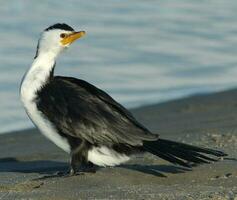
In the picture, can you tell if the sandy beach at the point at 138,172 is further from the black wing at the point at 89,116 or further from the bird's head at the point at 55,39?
the bird's head at the point at 55,39

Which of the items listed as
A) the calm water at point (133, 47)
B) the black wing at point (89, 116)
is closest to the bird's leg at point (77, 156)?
the black wing at point (89, 116)

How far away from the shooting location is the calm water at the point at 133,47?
15.6 m

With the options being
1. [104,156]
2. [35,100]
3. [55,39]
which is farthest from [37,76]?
[104,156]

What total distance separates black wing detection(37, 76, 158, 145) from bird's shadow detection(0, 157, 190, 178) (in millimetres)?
384

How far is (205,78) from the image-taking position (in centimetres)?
1633

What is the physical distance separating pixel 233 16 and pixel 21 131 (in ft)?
29.9

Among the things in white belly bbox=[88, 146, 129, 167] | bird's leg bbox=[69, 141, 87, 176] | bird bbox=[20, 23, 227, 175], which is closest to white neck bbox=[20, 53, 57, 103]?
bird bbox=[20, 23, 227, 175]

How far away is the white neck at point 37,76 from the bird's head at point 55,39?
5 centimetres

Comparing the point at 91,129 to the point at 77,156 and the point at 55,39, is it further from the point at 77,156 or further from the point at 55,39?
the point at 55,39

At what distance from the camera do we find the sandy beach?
830 centimetres

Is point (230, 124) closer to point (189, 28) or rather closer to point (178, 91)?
point (178, 91)

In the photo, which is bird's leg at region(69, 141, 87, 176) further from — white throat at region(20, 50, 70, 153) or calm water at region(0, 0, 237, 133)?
calm water at region(0, 0, 237, 133)

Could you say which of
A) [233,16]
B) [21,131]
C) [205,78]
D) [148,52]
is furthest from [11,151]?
[233,16]

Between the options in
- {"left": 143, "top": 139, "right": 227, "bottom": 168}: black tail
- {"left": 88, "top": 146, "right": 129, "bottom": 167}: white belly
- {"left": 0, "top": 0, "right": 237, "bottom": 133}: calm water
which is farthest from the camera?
{"left": 0, "top": 0, "right": 237, "bottom": 133}: calm water
